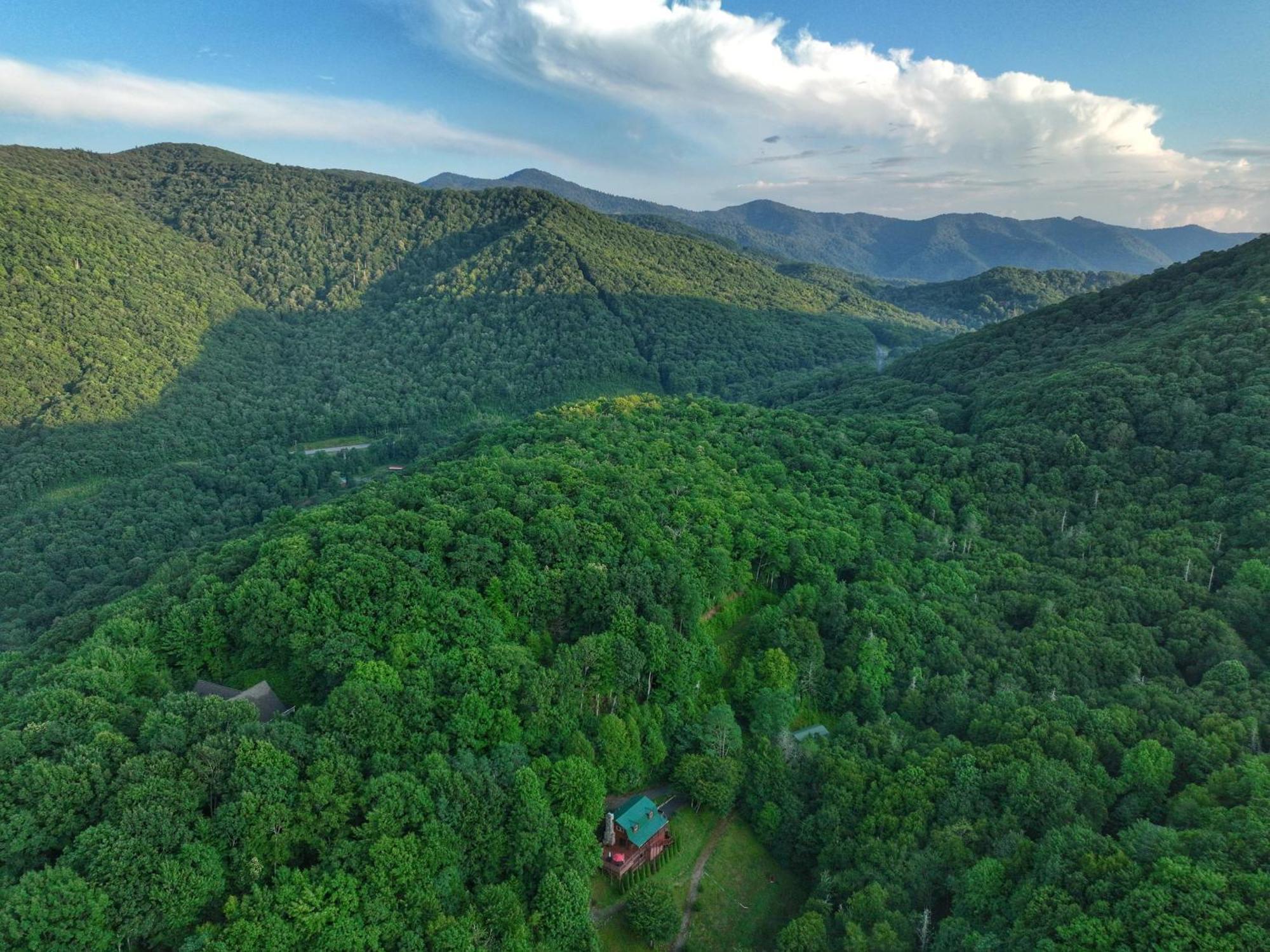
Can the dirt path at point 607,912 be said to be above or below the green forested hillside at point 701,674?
below

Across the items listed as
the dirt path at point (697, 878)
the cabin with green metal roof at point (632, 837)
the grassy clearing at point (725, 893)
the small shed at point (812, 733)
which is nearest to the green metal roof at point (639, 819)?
the cabin with green metal roof at point (632, 837)

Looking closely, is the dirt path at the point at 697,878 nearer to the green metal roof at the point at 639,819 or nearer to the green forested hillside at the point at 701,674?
the green forested hillside at the point at 701,674

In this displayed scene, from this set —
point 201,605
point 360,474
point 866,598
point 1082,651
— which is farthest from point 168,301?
point 1082,651

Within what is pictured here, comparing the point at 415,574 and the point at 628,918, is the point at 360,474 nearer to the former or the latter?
the point at 415,574

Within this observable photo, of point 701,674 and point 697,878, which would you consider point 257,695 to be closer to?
point 697,878

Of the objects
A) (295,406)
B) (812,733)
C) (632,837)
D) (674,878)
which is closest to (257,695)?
(632,837)

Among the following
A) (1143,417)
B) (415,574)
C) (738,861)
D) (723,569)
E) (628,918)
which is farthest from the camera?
(1143,417)
